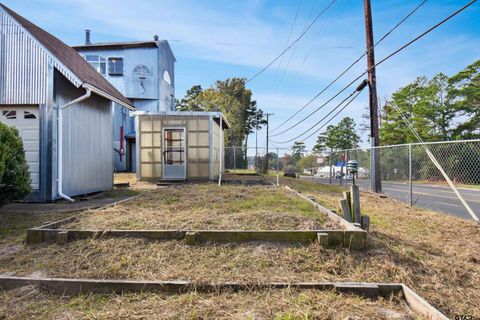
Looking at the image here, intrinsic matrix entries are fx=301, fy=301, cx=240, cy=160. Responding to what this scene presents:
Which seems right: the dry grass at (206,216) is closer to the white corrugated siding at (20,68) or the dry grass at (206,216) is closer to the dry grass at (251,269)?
the dry grass at (251,269)

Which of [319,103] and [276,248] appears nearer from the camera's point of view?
[276,248]

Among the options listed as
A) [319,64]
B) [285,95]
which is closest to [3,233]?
[319,64]

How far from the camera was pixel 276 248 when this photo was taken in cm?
360

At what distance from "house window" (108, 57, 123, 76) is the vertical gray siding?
1287cm

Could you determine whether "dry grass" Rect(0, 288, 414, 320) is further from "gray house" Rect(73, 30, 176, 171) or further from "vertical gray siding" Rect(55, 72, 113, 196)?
"gray house" Rect(73, 30, 176, 171)

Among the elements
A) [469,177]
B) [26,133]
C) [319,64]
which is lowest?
[469,177]

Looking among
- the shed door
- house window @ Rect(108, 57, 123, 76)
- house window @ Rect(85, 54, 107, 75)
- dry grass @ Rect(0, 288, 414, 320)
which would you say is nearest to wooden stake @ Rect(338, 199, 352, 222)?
dry grass @ Rect(0, 288, 414, 320)

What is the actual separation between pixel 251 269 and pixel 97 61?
2314 centimetres

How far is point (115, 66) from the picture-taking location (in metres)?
22.0

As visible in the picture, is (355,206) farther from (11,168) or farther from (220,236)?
(11,168)

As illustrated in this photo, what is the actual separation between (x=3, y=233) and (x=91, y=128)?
17.0 ft

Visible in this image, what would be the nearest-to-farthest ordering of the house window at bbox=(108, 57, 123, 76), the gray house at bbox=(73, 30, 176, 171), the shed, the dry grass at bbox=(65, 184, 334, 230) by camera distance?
1. the dry grass at bbox=(65, 184, 334, 230)
2. the shed
3. the gray house at bbox=(73, 30, 176, 171)
4. the house window at bbox=(108, 57, 123, 76)

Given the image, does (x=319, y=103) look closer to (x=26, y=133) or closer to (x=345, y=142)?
(x=26, y=133)

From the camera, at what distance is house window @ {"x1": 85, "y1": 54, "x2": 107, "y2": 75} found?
21812 millimetres
